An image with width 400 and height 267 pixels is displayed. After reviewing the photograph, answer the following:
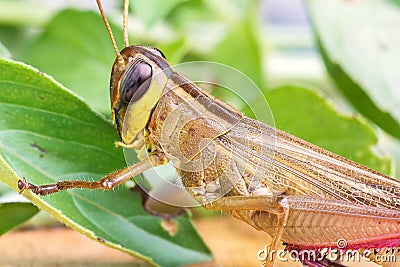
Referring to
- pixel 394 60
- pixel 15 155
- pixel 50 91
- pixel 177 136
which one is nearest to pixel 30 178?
pixel 15 155

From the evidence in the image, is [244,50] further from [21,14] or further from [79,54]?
[21,14]

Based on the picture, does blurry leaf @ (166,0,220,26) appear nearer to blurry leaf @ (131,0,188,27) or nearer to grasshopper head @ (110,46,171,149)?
blurry leaf @ (131,0,188,27)

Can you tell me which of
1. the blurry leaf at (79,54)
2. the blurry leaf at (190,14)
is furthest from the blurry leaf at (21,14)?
the blurry leaf at (190,14)

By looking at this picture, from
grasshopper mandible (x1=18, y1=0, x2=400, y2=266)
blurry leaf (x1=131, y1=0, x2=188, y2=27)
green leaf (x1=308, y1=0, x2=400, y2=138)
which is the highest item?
green leaf (x1=308, y1=0, x2=400, y2=138)

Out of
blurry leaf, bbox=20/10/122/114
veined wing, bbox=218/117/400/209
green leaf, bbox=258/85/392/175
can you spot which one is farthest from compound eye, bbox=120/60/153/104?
blurry leaf, bbox=20/10/122/114

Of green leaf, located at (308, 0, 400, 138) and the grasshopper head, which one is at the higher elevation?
green leaf, located at (308, 0, 400, 138)

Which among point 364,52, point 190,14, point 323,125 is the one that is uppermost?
point 190,14

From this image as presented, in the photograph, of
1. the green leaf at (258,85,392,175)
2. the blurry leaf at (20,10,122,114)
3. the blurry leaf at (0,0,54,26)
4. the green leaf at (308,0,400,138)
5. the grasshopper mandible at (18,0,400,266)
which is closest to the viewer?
the grasshopper mandible at (18,0,400,266)

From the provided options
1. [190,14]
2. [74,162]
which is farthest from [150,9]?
[190,14]
